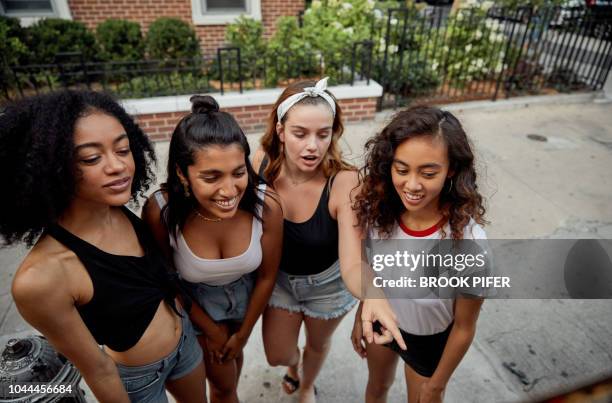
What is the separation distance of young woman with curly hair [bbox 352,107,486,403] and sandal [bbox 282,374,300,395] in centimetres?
87

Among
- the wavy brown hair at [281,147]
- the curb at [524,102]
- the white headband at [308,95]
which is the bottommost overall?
the curb at [524,102]

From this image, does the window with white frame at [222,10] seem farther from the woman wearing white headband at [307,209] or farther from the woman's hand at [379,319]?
the woman's hand at [379,319]

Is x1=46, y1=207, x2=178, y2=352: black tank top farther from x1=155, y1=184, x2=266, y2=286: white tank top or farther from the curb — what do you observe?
the curb

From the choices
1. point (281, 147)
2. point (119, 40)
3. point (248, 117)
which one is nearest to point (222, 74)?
point (248, 117)

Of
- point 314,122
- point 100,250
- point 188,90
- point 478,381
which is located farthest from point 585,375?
point 188,90

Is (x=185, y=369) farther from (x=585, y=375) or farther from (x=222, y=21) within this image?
(x=222, y=21)

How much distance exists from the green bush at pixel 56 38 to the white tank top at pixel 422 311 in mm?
6468

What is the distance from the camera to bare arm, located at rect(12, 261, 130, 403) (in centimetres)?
114

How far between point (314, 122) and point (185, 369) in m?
1.24

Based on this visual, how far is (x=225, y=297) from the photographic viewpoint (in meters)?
1.87

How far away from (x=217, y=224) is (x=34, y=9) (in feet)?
24.6

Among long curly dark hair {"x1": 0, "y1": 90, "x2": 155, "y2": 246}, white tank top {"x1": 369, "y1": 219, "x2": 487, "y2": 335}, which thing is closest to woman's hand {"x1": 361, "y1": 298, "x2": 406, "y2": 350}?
white tank top {"x1": 369, "y1": 219, "x2": 487, "y2": 335}

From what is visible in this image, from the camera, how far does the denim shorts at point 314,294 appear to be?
1984mm

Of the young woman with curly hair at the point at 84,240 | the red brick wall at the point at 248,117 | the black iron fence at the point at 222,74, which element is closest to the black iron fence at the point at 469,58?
the red brick wall at the point at 248,117
